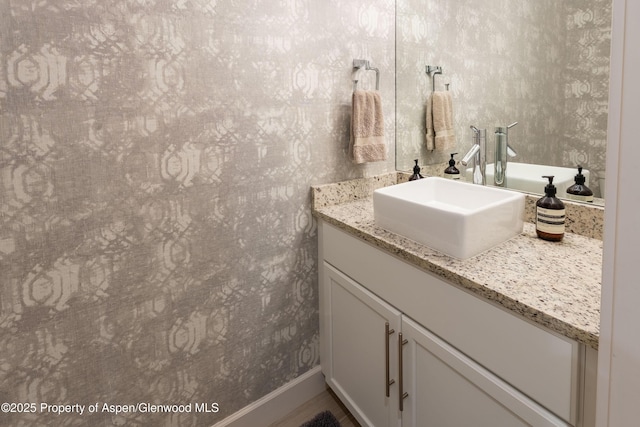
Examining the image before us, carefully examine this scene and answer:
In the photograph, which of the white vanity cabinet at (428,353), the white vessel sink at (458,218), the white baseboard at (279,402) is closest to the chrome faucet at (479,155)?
the white vessel sink at (458,218)

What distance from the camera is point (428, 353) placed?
3.60ft

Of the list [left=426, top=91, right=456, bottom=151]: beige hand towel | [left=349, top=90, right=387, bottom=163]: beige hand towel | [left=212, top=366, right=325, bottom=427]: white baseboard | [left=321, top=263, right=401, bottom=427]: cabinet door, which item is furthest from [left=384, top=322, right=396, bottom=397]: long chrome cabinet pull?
[left=426, top=91, right=456, bottom=151]: beige hand towel

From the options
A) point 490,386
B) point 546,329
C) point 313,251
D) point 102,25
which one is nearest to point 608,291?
point 546,329

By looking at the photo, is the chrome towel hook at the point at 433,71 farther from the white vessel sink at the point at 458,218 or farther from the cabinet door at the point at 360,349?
the cabinet door at the point at 360,349

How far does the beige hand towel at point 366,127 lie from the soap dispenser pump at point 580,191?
717 mm

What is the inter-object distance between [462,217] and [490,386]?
422mm

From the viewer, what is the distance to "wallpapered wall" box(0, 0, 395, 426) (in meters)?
1.04

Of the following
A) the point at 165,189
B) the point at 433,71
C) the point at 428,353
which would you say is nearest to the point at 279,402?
the point at 428,353

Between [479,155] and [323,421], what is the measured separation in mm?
1272

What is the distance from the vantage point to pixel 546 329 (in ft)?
2.54

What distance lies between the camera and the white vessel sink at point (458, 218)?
1.03 m

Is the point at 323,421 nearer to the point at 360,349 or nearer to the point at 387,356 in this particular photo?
the point at 360,349

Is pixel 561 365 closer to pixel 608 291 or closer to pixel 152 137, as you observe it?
pixel 608 291

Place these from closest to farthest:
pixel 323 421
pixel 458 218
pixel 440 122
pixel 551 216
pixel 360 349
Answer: pixel 458 218 → pixel 551 216 → pixel 360 349 → pixel 323 421 → pixel 440 122
